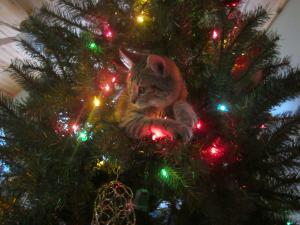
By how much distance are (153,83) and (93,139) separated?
0.58 ft

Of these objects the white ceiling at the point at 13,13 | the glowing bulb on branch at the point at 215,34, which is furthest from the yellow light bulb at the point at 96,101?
the white ceiling at the point at 13,13

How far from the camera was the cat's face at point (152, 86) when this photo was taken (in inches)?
24.9

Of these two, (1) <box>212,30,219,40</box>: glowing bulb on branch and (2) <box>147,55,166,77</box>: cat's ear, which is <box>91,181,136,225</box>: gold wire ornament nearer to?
(2) <box>147,55,166,77</box>: cat's ear

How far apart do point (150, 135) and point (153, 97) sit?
109mm

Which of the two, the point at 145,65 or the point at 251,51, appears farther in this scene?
the point at 251,51

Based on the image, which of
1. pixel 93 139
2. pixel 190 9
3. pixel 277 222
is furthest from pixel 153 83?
pixel 277 222

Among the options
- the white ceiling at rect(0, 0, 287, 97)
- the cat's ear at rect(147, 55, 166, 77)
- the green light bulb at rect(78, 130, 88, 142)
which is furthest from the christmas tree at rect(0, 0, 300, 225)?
the white ceiling at rect(0, 0, 287, 97)

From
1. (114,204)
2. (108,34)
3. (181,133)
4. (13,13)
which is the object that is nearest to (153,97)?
(181,133)

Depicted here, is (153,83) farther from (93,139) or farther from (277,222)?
(277,222)

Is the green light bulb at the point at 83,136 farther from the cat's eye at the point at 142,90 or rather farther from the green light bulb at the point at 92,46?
the green light bulb at the point at 92,46

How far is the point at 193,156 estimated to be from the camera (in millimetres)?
562

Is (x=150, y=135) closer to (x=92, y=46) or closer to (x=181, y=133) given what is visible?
(x=181, y=133)

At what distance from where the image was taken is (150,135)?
1.82 ft

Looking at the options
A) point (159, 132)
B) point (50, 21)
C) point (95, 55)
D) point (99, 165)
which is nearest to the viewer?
point (159, 132)
